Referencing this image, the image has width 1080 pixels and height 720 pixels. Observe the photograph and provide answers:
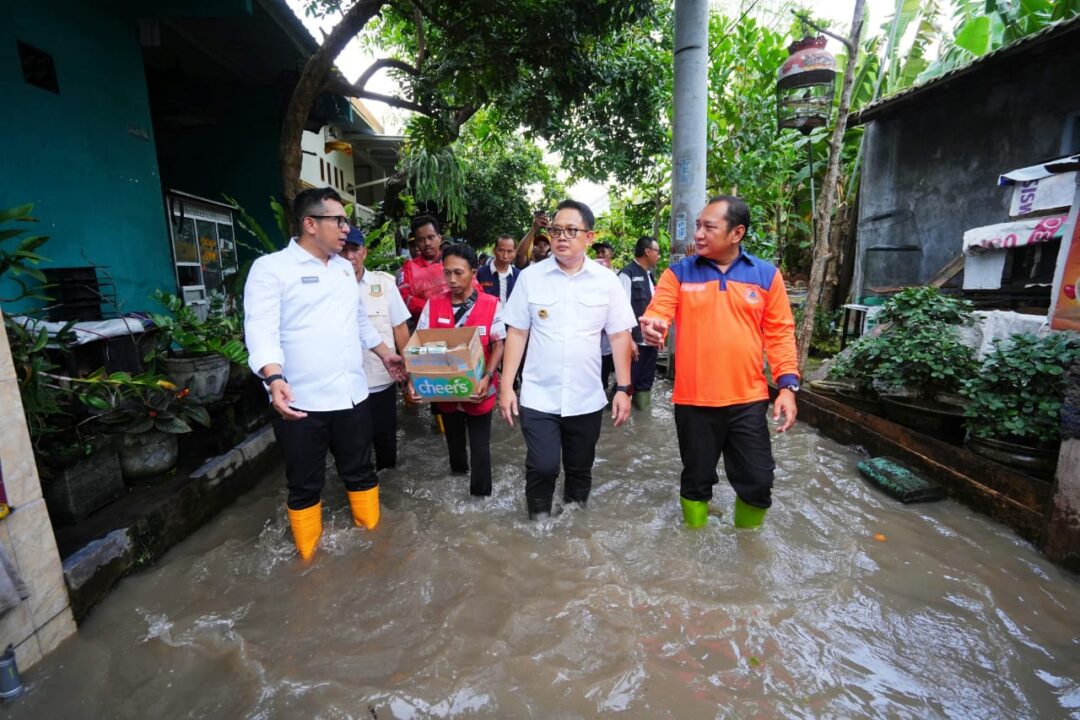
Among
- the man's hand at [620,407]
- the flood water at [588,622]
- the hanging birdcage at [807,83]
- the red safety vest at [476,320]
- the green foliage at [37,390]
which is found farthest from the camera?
the hanging birdcage at [807,83]

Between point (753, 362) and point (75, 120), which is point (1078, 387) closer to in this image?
point (753, 362)

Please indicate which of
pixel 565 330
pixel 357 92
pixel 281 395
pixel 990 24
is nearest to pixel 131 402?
pixel 281 395

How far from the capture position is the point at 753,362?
9.57 ft

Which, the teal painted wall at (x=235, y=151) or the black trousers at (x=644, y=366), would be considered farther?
the teal painted wall at (x=235, y=151)

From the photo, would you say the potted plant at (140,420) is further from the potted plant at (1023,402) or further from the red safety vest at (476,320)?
the potted plant at (1023,402)

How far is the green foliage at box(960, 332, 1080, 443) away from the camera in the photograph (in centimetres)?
327

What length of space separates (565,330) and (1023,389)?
9.49ft

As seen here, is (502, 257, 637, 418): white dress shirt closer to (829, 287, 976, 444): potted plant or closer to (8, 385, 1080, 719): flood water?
(8, 385, 1080, 719): flood water

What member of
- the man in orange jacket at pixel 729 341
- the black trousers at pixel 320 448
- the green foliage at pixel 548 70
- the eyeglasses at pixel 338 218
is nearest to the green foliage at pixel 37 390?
the black trousers at pixel 320 448

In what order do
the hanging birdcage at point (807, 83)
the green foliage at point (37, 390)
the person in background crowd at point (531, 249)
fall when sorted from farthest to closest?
1. the person in background crowd at point (531, 249)
2. the hanging birdcage at point (807, 83)
3. the green foliage at point (37, 390)

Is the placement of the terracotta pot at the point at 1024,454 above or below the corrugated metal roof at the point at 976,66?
below

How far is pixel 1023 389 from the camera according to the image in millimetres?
3414

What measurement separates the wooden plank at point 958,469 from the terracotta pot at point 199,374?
17.1ft

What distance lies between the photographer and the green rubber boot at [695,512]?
3.26m
